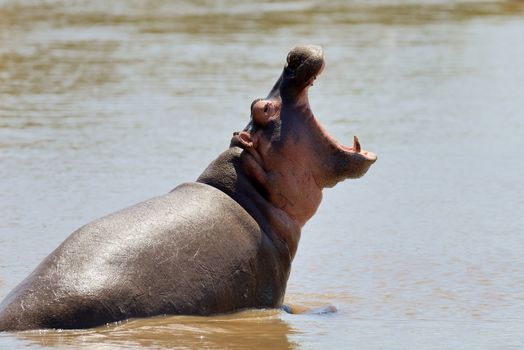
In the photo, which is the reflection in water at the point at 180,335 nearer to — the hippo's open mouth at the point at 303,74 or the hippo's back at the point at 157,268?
the hippo's back at the point at 157,268

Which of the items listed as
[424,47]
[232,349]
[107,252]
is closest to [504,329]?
[232,349]

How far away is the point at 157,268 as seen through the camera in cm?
577

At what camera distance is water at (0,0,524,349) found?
6180mm

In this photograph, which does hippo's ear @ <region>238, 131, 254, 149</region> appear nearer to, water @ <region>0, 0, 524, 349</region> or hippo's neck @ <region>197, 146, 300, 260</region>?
hippo's neck @ <region>197, 146, 300, 260</region>

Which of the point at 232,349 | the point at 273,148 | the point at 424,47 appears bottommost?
the point at 232,349

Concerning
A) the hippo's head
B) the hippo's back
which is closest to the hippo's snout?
the hippo's head

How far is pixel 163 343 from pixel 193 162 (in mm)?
4852

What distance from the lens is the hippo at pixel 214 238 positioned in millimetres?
5578

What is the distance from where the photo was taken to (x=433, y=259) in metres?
7.65

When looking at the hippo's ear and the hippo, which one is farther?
the hippo's ear

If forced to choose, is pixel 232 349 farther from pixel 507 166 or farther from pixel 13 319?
pixel 507 166

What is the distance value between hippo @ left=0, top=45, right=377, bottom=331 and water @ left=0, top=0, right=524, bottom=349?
102 millimetres

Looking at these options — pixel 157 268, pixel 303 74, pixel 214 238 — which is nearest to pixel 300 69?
pixel 303 74

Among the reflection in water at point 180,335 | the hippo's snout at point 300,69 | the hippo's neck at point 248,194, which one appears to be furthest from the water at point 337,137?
the hippo's snout at point 300,69
